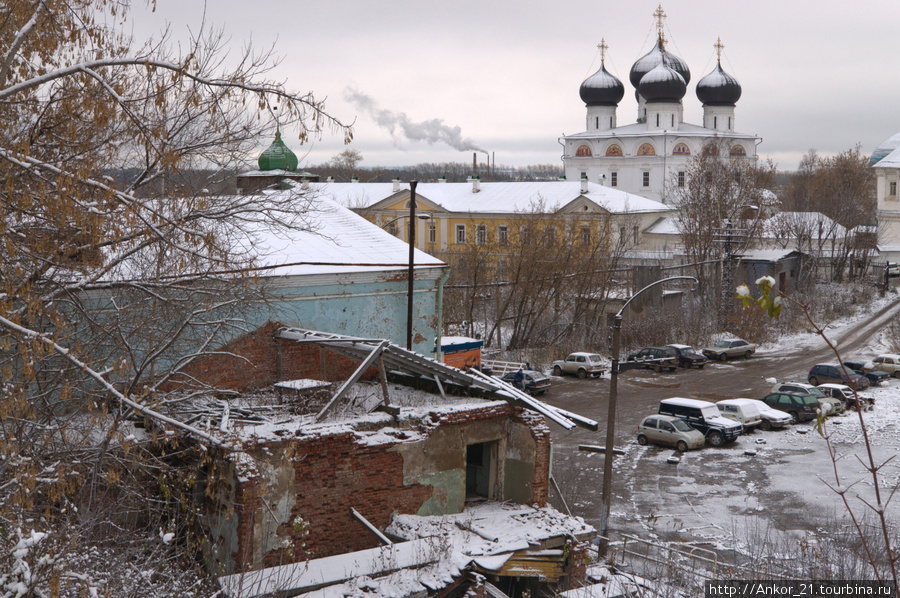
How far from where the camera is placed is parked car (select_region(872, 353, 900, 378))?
112 feet

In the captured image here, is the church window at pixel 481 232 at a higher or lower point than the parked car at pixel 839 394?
higher

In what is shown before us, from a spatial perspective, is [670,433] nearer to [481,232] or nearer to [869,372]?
[869,372]

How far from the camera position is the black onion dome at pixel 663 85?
2566 inches

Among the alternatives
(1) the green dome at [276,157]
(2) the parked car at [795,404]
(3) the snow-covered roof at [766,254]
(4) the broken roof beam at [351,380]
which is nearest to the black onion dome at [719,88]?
(3) the snow-covered roof at [766,254]

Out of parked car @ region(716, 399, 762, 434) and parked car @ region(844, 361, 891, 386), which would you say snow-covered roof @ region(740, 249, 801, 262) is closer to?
parked car @ region(844, 361, 891, 386)

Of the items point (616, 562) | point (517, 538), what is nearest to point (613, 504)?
point (616, 562)

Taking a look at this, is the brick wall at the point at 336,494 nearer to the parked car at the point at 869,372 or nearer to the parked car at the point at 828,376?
the parked car at the point at 828,376

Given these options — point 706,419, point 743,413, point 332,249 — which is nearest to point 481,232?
point 743,413

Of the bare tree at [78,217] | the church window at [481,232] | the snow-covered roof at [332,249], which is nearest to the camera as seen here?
the bare tree at [78,217]

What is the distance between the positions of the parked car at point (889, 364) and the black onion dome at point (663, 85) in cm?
3547

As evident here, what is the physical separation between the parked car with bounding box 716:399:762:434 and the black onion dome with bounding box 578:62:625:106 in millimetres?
47396

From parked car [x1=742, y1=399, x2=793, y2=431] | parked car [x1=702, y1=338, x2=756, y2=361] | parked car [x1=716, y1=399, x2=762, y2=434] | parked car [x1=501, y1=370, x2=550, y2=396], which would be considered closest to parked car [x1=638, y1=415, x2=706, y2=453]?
parked car [x1=716, y1=399, x2=762, y2=434]

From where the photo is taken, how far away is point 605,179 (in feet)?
222

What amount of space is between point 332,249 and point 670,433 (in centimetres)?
1145
